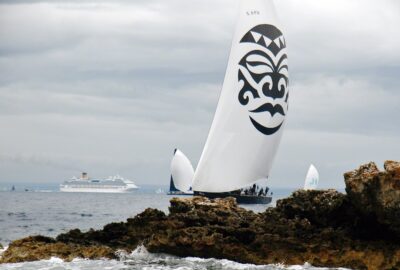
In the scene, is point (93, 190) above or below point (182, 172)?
above

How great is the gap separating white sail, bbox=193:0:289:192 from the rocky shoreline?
1413 cm

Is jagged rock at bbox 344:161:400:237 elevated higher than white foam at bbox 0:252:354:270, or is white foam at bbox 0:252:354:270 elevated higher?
jagged rock at bbox 344:161:400:237

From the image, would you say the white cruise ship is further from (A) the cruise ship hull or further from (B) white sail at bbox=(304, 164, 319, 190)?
(B) white sail at bbox=(304, 164, 319, 190)

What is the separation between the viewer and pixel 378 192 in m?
20.5

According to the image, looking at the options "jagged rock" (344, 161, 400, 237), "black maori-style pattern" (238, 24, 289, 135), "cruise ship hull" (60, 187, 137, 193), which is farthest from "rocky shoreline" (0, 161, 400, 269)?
"cruise ship hull" (60, 187, 137, 193)

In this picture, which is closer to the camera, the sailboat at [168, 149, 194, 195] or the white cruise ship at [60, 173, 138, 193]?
the sailboat at [168, 149, 194, 195]

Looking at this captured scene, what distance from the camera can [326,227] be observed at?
22.4 m

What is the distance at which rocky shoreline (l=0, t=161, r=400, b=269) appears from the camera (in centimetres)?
2084

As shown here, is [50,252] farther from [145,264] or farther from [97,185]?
[97,185]

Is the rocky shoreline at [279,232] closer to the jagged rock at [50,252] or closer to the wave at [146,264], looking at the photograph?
the jagged rock at [50,252]

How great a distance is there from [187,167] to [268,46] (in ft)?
157

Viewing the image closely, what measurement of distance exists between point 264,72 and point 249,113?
6.86ft

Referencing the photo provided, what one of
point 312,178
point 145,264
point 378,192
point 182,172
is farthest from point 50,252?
point 312,178

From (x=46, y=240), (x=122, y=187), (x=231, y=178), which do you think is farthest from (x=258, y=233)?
(x=122, y=187)
